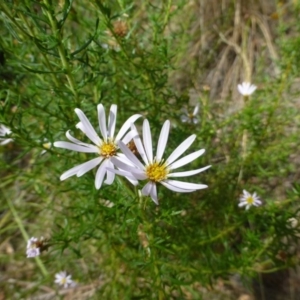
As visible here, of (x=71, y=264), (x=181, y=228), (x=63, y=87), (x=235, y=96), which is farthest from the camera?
(x=235, y=96)

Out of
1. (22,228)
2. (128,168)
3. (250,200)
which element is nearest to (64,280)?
(22,228)

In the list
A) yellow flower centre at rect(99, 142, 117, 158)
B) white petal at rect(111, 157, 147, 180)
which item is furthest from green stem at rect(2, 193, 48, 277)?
white petal at rect(111, 157, 147, 180)

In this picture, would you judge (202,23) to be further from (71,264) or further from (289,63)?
(71,264)

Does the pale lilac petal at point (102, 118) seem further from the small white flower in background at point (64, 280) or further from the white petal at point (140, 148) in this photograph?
the small white flower in background at point (64, 280)

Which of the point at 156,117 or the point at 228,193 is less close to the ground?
the point at 156,117

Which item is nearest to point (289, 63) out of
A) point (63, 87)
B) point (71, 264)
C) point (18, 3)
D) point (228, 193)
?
point (228, 193)
